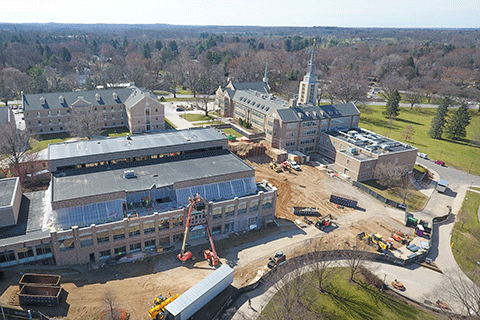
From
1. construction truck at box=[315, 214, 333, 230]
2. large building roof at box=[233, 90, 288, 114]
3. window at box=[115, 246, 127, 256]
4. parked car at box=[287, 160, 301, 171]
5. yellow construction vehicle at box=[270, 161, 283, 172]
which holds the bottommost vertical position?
construction truck at box=[315, 214, 333, 230]

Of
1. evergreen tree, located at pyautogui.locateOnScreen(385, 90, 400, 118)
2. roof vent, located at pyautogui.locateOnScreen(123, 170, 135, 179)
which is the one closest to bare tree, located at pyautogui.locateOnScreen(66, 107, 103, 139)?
roof vent, located at pyautogui.locateOnScreen(123, 170, 135, 179)

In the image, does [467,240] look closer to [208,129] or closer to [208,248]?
[208,248]

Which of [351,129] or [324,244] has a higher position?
[351,129]

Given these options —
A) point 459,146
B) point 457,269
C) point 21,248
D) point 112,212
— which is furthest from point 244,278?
point 459,146

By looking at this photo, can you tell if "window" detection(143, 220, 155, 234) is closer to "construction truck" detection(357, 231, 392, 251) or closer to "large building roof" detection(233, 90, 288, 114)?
"construction truck" detection(357, 231, 392, 251)

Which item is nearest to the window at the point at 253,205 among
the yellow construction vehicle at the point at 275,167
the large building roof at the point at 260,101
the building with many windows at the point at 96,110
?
the yellow construction vehicle at the point at 275,167

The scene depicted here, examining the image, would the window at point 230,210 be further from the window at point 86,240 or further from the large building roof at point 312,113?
the large building roof at point 312,113
